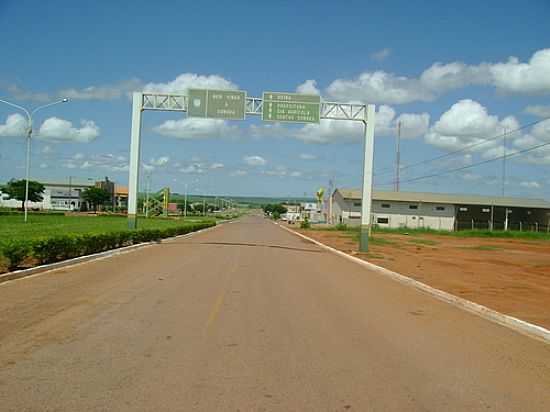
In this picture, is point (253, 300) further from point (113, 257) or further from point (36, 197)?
point (36, 197)

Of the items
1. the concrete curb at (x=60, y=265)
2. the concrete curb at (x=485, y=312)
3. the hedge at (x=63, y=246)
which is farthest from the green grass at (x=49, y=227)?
the concrete curb at (x=485, y=312)

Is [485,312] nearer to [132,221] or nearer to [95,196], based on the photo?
[132,221]

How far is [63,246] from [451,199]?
87.3 meters

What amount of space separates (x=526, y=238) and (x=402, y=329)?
6468 cm

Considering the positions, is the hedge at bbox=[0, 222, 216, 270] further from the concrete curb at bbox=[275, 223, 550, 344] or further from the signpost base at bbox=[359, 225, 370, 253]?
the signpost base at bbox=[359, 225, 370, 253]

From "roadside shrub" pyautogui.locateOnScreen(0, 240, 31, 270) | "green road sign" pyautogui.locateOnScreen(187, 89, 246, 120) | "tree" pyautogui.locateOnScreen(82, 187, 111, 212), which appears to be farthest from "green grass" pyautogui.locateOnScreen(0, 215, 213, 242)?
"tree" pyautogui.locateOnScreen(82, 187, 111, 212)

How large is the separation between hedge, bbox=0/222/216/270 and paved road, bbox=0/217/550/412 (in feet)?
6.99

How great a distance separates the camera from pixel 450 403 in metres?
5.89

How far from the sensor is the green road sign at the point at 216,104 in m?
32.3

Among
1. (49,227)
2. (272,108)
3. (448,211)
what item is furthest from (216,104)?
(448,211)

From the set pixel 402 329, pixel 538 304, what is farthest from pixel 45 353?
pixel 538 304

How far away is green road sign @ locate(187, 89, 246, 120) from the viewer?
32.3 m

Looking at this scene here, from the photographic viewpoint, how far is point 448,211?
97.9m

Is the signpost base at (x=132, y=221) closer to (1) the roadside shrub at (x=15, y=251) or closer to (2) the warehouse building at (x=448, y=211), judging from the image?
(1) the roadside shrub at (x=15, y=251)
